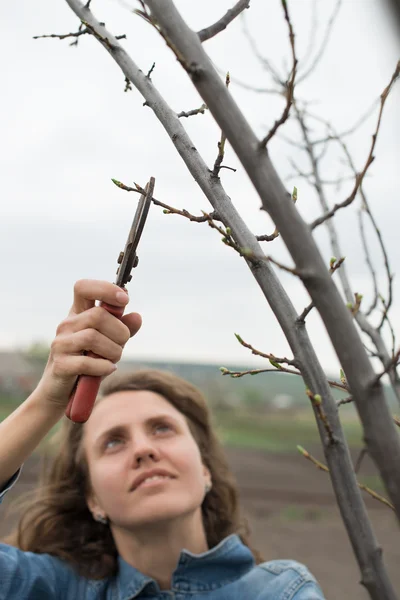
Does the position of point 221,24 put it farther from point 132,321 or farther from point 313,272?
point 132,321

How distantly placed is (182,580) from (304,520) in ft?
19.7

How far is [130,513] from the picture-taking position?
6.30ft

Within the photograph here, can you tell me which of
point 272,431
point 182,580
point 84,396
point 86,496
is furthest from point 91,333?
point 272,431

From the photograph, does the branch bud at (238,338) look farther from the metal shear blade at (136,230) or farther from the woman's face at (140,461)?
the woman's face at (140,461)

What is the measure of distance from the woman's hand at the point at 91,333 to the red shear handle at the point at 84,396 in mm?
16

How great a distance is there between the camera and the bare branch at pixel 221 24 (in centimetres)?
76

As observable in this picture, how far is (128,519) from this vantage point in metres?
1.93

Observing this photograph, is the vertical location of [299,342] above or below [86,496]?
above

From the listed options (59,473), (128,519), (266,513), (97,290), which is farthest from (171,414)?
(266,513)

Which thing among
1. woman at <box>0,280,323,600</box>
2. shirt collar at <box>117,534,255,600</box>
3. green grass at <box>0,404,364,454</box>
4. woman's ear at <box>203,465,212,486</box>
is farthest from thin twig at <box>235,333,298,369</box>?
green grass at <box>0,404,364,454</box>

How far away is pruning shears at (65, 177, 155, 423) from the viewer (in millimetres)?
982

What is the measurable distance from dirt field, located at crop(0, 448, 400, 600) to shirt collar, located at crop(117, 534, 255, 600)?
2.96 meters

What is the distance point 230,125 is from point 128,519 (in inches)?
61.4

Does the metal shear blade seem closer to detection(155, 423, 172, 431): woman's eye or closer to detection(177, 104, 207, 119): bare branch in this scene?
detection(177, 104, 207, 119): bare branch
